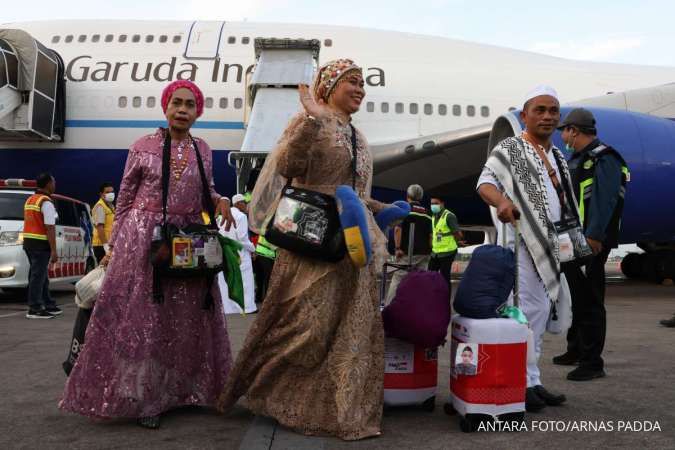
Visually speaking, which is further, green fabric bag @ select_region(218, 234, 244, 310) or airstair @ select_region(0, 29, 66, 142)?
airstair @ select_region(0, 29, 66, 142)

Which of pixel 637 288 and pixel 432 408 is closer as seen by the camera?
pixel 432 408

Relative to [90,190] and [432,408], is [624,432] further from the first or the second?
[90,190]

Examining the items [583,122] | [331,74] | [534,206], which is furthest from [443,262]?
[331,74]

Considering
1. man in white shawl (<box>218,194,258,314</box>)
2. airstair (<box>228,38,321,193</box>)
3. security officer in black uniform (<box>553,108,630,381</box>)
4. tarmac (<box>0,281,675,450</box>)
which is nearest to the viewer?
tarmac (<box>0,281,675,450</box>)

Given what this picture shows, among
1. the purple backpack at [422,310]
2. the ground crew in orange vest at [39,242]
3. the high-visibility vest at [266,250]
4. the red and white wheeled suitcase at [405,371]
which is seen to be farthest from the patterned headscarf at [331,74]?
the ground crew in orange vest at [39,242]

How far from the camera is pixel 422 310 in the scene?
8.39 feet

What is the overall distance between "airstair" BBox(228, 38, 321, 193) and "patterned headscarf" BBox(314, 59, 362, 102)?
18.8 feet

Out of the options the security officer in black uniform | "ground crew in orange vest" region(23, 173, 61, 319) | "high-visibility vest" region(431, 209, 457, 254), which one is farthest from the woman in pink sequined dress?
"high-visibility vest" region(431, 209, 457, 254)

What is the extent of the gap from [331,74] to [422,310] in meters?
1.00

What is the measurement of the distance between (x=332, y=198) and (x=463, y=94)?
365 inches

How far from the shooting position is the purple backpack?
2555 millimetres

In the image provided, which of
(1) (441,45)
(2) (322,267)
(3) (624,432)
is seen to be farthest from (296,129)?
(1) (441,45)

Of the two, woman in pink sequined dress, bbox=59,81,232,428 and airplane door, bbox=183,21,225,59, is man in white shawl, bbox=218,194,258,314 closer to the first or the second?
woman in pink sequined dress, bbox=59,81,232,428

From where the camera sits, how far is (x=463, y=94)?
11156mm
